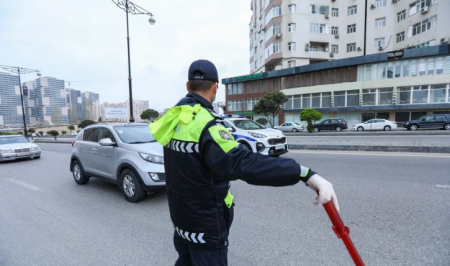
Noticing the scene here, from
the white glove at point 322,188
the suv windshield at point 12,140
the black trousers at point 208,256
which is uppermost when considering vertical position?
the white glove at point 322,188

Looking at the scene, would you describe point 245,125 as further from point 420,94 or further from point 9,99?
point 9,99

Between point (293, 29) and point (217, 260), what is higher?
point (293, 29)

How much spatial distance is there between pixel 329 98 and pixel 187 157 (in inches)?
1413

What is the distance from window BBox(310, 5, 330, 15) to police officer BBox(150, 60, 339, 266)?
4356 cm

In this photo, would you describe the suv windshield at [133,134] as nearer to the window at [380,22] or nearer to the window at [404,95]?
the window at [404,95]

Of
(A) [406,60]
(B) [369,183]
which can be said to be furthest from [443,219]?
(A) [406,60]

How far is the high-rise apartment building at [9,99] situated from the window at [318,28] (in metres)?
42.2

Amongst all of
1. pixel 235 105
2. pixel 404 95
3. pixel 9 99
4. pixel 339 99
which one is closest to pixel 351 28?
pixel 339 99

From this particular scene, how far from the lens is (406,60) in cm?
2841

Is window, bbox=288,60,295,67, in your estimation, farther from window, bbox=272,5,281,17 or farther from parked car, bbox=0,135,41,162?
parked car, bbox=0,135,41,162

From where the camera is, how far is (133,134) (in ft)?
18.3

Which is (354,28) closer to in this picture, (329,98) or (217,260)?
(329,98)

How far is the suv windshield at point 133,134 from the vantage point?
5.34 meters

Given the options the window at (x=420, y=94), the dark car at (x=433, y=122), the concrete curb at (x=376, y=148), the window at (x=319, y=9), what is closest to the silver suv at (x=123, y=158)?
the concrete curb at (x=376, y=148)
